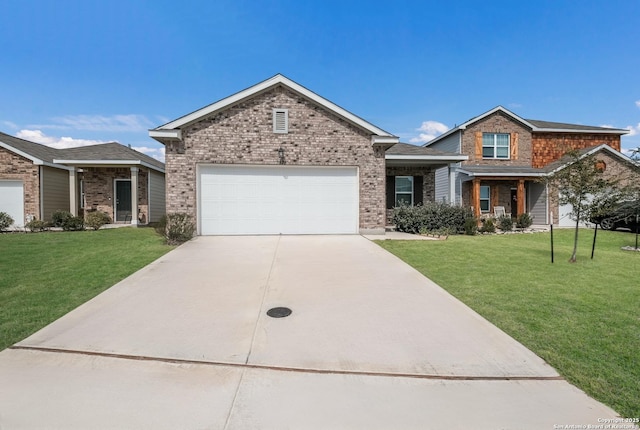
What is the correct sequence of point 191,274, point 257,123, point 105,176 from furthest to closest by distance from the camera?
point 105,176
point 257,123
point 191,274

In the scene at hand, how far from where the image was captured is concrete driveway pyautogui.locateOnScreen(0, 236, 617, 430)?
2.36 metres

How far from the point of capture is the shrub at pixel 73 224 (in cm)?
1423

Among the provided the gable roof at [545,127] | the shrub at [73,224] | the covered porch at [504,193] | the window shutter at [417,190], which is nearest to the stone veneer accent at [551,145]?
the gable roof at [545,127]

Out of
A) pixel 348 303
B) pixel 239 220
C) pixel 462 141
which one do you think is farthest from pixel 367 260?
pixel 462 141

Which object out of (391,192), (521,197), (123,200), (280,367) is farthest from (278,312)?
(521,197)

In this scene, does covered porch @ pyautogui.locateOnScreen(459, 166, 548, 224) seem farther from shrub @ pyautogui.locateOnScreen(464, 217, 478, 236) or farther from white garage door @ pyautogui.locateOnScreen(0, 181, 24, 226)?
white garage door @ pyautogui.locateOnScreen(0, 181, 24, 226)

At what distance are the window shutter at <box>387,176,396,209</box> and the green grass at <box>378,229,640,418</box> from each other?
6.39m

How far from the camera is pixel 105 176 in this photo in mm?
16922

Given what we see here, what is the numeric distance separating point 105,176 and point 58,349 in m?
16.5

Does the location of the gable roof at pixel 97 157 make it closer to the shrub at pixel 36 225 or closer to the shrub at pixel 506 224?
the shrub at pixel 36 225

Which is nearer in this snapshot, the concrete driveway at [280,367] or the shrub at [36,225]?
the concrete driveway at [280,367]

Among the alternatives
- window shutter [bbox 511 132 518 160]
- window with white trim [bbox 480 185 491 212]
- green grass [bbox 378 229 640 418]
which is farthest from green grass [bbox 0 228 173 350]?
window shutter [bbox 511 132 518 160]

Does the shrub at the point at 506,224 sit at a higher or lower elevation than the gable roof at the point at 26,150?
lower

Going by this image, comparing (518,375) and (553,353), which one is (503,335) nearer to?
(553,353)
